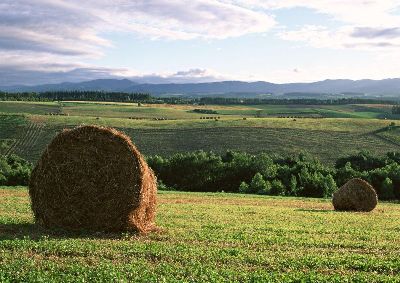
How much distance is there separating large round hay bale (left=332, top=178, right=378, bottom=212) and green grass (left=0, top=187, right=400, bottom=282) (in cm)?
1166

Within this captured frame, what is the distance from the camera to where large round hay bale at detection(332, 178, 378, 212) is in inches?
1284

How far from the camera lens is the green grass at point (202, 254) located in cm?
1205

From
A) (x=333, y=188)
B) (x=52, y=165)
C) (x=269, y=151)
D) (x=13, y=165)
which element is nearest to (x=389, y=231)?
(x=52, y=165)

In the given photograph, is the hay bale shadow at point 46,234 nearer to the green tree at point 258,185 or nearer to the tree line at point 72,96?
the green tree at point 258,185

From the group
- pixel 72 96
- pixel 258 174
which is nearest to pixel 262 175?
pixel 258 174

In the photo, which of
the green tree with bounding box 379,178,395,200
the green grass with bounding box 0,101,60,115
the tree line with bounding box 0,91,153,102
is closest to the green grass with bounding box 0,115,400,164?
the green grass with bounding box 0,101,60,115

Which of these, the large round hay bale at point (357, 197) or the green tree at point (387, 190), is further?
the green tree at point (387, 190)

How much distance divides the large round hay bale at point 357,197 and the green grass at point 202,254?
38.3 feet

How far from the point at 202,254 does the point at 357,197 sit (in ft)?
69.2

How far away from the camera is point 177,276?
39.3 feet

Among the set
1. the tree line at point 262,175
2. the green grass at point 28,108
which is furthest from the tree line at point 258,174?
the green grass at point 28,108

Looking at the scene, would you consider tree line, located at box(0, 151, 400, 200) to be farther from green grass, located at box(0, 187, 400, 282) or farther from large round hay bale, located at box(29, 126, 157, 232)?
large round hay bale, located at box(29, 126, 157, 232)

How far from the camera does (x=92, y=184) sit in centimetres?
1812

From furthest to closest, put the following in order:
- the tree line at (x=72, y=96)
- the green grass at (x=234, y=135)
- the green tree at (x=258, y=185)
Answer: the tree line at (x=72, y=96), the green grass at (x=234, y=135), the green tree at (x=258, y=185)
